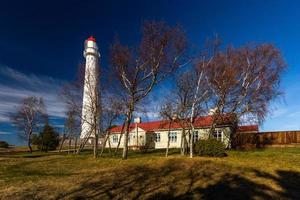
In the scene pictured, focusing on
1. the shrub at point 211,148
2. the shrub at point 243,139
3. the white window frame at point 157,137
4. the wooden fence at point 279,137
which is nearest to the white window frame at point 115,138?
the white window frame at point 157,137

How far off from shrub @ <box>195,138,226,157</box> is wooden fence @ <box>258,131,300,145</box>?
13546mm

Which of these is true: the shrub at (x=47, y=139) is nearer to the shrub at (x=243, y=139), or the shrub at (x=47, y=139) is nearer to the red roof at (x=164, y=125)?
the red roof at (x=164, y=125)

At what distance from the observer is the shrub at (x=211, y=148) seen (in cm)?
1919

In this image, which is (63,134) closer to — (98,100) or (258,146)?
(98,100)

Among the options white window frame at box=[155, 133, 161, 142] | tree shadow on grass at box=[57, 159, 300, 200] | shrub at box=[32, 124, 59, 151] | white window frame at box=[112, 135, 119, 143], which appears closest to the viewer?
tree shadow on grass at box=[57, 159, 300, 200]

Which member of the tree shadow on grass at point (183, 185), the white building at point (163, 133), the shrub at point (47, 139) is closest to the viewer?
the tree shadow on grass at point (183, 185)

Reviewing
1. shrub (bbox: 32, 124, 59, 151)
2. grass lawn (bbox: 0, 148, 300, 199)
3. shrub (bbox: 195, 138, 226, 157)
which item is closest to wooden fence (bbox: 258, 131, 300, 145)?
shrub (bbox: 195, 138, 226, 157)

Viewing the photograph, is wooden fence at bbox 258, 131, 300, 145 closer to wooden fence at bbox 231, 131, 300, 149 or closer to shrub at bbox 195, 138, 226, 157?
wooden fence at bbox 231, 131, 300, 149

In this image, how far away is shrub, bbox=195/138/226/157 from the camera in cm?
1919

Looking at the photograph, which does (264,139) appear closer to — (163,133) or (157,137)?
(163,133)

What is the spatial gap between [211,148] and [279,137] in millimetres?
14751

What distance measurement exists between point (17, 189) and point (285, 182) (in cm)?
1010

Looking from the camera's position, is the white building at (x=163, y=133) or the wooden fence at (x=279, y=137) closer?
the wooden fence at (x=279, y=137)

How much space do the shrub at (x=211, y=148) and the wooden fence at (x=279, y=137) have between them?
44.4 feet
